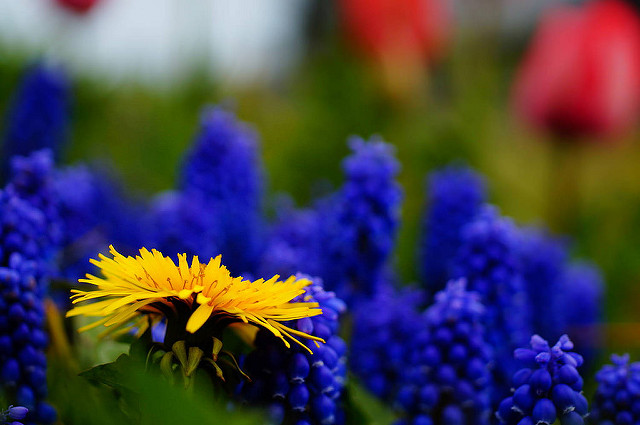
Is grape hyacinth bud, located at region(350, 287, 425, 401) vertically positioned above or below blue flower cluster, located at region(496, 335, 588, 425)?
above

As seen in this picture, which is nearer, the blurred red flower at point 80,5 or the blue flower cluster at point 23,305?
the blue flower cluster at point 23,305

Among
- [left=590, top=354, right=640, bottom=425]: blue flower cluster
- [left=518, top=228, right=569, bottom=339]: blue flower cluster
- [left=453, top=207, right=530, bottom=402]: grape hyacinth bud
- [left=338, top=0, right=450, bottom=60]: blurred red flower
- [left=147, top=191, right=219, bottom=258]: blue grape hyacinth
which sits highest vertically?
[left=338, top=0, right=450, bottom=60]: blurred red flower

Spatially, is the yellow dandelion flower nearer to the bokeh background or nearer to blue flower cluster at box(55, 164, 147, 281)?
blue flower cluster at box(55, 164, 147, 281)

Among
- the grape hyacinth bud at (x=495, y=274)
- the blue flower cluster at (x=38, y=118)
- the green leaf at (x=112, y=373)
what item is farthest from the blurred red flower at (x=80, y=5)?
the green leaf at (x=112, y=373)

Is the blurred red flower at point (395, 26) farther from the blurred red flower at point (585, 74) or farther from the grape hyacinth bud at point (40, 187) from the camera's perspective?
the grape hyacinth bud at point (40, 187)

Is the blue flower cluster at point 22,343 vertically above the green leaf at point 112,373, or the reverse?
the blue flower cluster at point 22,343

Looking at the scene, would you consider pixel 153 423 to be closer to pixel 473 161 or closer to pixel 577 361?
pixel 577 361

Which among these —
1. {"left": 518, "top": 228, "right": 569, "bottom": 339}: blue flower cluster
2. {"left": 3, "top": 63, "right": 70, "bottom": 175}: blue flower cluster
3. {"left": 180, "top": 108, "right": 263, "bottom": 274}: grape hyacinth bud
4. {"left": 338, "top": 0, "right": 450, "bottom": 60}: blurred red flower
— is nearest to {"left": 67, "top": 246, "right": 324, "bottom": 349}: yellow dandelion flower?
{"left": 180, "top": 108, "right": 263, "bottom": 274}: grape hyacinth bud

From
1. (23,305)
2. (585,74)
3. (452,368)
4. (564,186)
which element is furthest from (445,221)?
(564,186)
